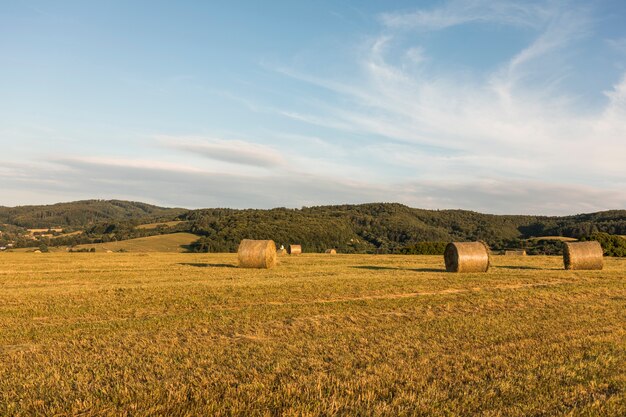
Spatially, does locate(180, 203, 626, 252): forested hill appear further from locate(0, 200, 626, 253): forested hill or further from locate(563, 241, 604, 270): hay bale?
locate(563, 241, 604, 270): hay bale

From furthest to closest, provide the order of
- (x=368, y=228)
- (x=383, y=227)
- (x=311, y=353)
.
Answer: (x=368, y=228), (x=383, y=227), (x=311, y=353)

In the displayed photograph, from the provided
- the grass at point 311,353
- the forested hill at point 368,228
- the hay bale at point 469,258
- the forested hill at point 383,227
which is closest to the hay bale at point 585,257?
the hay bale at point 469,258

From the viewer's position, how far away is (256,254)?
104 feet

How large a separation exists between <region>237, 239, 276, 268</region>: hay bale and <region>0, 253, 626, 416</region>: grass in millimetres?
13300

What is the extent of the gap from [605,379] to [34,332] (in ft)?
37.1

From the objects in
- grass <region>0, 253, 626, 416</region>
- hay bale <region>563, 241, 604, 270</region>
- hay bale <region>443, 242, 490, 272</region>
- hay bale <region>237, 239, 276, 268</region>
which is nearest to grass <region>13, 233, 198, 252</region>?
hay bale <region>237, 239, 276, 268</region>

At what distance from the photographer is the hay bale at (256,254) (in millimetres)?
31484

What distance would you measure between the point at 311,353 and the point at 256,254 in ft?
75.0

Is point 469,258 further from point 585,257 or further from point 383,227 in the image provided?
point 383,227

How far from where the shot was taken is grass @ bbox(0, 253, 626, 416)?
6329 millimetres

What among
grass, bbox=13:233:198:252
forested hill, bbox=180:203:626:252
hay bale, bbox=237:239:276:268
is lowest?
grass, bbox=13:233:198:252

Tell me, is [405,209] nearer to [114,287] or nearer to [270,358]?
[114,287]

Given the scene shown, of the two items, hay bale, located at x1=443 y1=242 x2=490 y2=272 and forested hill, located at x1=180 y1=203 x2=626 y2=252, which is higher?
forested hill, located at x1=180 y1=203 x2=626 y2=252

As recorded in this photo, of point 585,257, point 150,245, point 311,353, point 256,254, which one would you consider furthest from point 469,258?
point 150,245
